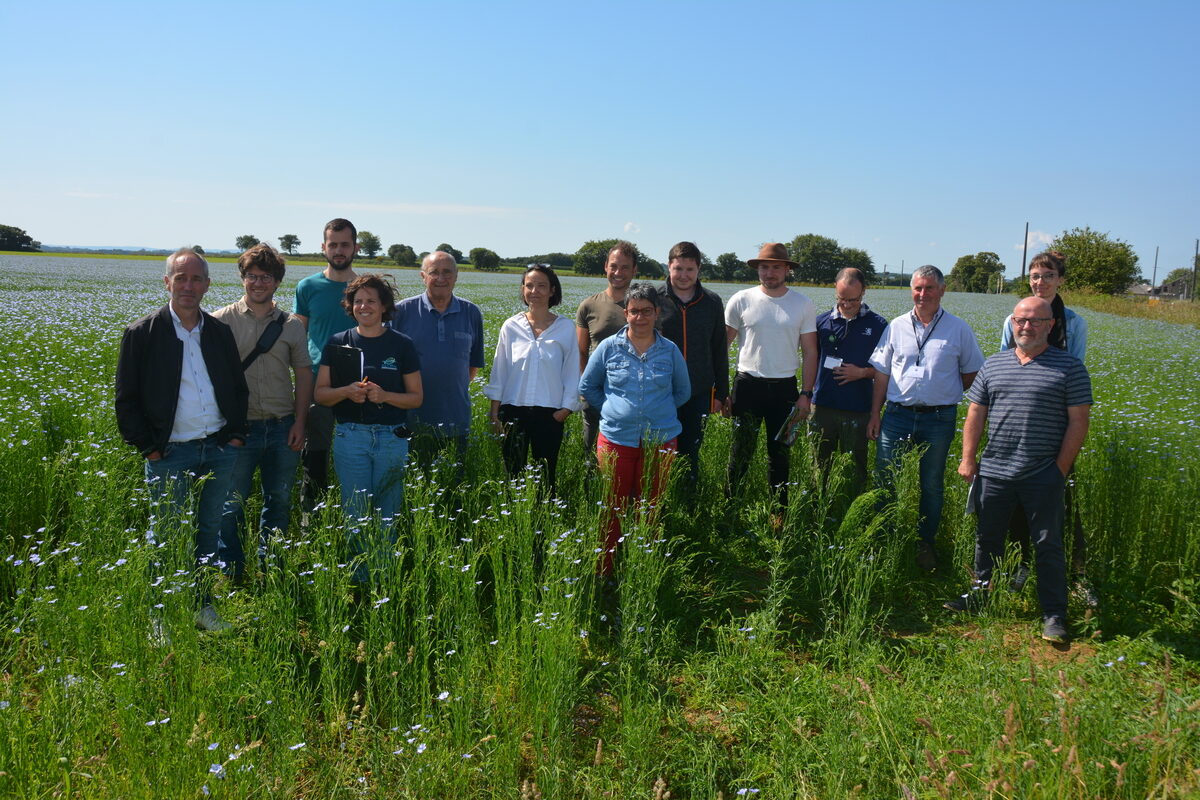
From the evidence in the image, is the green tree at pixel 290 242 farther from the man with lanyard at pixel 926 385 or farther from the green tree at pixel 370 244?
the man with lanyard at pixel 926 385

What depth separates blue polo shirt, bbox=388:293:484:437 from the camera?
4.99 metres

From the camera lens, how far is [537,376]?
4965 mm

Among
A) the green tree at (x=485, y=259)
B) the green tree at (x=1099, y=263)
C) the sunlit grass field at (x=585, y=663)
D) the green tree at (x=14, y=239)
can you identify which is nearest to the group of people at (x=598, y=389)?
the sunlit grass field at (x=585, y=663)

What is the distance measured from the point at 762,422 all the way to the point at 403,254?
235 ft

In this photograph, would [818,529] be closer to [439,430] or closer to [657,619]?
[657,619]

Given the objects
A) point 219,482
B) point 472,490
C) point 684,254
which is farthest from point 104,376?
point 684,254

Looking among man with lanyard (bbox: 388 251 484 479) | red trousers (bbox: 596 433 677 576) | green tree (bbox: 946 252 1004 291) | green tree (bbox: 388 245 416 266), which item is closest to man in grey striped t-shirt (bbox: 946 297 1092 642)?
red trousers (bbox: 596 433 677 576)

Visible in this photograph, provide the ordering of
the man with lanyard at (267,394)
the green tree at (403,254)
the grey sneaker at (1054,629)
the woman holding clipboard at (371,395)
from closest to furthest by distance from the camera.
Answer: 1. the grey sneaker at (1054,629)
2. the woman holding clipboard at (371,395)
3. the man with lanyard at (267,394)
4. the green tree at (403,254)

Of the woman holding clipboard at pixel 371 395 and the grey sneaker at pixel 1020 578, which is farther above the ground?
the woman holding clipboard at pixel 371 395

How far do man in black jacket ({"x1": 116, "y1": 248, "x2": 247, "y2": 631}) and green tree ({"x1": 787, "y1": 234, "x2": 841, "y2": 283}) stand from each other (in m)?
71.1

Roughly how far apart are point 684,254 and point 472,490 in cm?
226

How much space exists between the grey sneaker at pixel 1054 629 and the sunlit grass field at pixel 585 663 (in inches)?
2.1

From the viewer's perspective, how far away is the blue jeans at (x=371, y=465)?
14.3 ft

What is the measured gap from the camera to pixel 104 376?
8.71 metres
